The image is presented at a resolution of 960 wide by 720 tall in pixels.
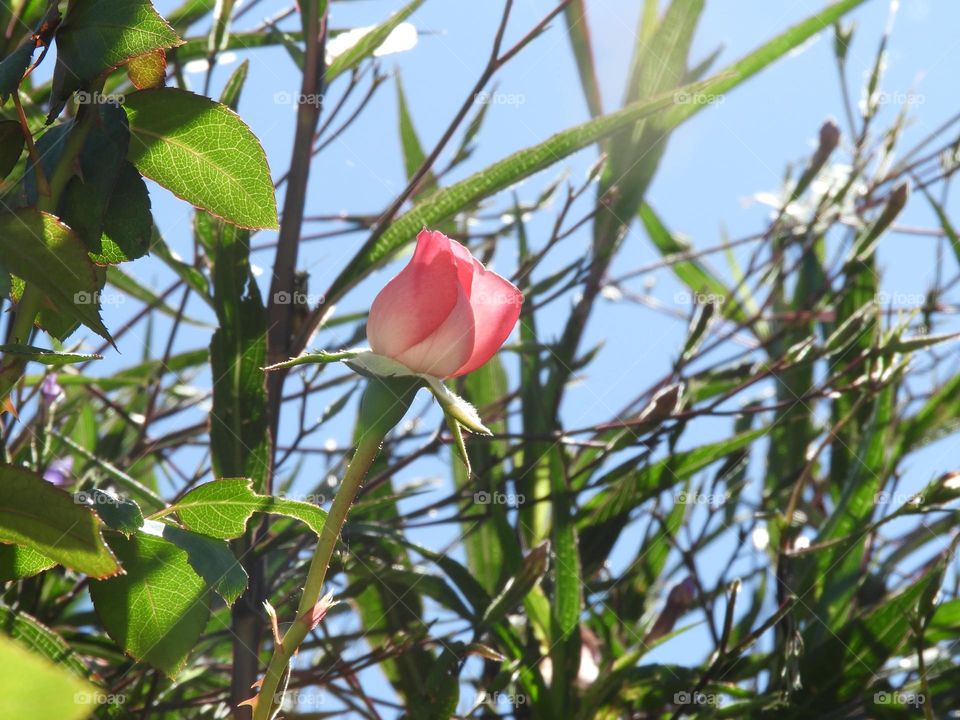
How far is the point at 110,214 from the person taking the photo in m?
0.50

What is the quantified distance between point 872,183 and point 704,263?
0.26 metres

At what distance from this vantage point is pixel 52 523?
1.21ft

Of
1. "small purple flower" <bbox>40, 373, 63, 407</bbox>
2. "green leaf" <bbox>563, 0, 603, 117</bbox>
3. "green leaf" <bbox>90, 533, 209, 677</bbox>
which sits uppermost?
"green leaf" <bbox>563, 0, 603, 117</bbox>

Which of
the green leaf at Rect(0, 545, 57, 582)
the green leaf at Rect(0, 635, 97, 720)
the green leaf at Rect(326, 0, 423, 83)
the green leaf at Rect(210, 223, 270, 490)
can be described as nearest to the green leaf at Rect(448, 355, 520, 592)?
the green leaf at Rect(210, 223, 270, 490)

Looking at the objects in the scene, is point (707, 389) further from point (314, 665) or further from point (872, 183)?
point (314, 665)

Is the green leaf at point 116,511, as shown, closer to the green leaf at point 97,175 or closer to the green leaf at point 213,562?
the green leaf at point 213,562

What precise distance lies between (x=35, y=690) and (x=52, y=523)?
0.25 metres

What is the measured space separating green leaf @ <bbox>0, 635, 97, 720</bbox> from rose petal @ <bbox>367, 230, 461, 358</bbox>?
0.26 meters

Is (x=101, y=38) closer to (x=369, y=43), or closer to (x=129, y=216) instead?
(x=129, y=216)

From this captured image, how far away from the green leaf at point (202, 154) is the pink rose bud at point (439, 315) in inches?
5.2

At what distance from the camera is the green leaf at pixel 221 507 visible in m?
0.48

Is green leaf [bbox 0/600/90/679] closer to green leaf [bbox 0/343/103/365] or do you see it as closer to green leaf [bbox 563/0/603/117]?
green leaf [bbox 0/343/103/365]

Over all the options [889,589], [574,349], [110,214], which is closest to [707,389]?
[574,349]

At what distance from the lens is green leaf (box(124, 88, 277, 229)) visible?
491mm
